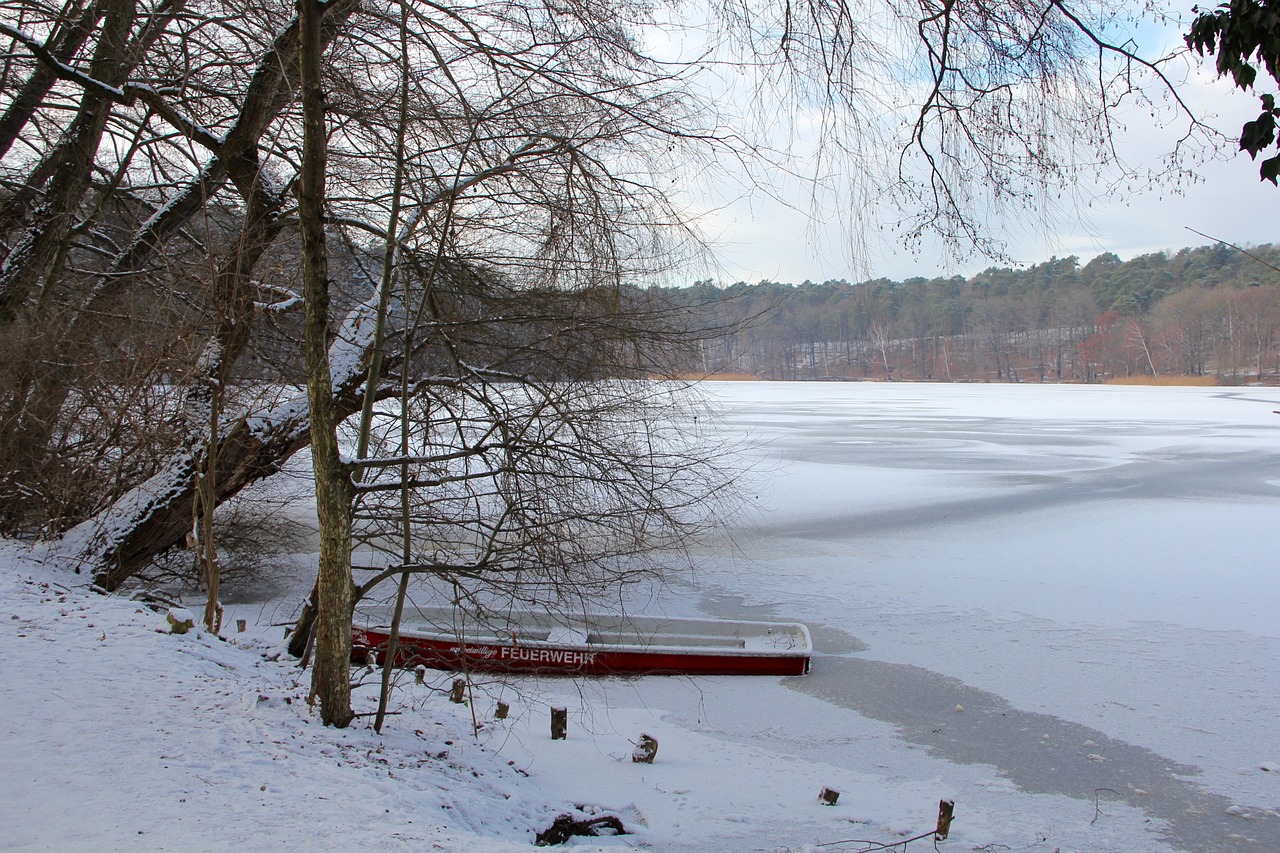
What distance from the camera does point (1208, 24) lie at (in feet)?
8.33

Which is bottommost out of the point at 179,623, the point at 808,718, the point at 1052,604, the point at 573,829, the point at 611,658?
the point at 808,718

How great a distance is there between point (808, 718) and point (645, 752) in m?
1.57

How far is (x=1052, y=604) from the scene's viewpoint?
29.7ft

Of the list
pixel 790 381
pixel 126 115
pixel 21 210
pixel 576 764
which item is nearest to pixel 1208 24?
pixel 576 764

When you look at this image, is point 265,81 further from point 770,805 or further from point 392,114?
point 770,805

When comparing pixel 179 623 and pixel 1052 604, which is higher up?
pixel 179 623

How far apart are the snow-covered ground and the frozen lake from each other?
33mm

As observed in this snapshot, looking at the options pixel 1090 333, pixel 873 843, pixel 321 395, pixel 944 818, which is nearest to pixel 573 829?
pixel 873 843

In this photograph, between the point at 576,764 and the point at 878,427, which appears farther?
the point at 878,427

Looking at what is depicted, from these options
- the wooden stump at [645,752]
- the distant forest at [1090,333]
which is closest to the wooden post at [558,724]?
the wooden stump at [645,752]

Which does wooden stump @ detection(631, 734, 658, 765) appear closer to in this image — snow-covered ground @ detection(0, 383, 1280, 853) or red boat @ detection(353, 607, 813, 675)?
snow-covered ground @ detection(0, 383, 1280, 853)

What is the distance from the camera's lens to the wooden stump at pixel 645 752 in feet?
17.9

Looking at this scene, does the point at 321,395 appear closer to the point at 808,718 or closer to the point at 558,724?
the point at 558,724

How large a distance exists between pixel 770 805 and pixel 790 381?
161 ft
